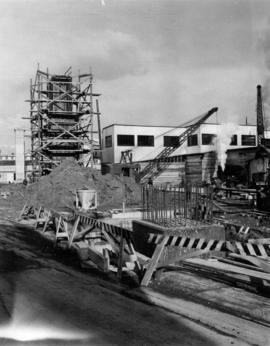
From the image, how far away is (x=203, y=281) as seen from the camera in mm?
8328

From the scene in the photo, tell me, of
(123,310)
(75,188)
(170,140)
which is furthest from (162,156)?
(123,310)

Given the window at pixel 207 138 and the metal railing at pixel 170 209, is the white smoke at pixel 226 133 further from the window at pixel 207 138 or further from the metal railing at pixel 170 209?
the metal railing at pixel 170 209

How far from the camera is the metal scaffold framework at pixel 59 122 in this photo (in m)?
39.3

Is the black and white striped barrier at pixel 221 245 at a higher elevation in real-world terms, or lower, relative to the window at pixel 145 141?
lower

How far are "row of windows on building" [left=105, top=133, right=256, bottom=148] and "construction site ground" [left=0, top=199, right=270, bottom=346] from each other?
4240 centimetres

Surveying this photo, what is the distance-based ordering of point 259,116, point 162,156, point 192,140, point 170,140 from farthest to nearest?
point 259,116 < point 192,140 < point 170,140 < point 162,156

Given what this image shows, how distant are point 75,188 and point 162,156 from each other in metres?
24.8

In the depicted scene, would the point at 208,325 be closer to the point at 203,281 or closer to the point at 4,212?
the point at 203,281

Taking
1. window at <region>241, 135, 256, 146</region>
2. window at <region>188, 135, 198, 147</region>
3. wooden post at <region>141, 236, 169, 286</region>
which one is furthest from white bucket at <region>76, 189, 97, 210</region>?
window at <region>241, 135, 256, 146</region>

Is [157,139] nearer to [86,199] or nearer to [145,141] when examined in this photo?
[145,141]

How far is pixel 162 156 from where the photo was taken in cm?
5109

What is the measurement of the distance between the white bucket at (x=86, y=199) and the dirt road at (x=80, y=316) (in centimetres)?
1029

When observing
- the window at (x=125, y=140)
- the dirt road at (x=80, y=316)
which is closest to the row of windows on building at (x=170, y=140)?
the window at (x=125, y=140)

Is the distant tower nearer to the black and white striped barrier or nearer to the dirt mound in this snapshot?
the dirt mound
